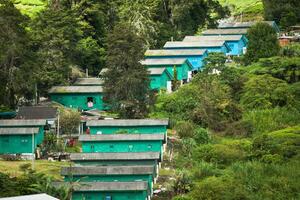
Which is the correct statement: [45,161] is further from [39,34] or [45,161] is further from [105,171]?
[39,34]

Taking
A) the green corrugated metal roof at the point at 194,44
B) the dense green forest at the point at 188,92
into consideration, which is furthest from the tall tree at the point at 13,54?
the green corrugated metal roof at the point at 194,44

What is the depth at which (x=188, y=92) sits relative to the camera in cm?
5969

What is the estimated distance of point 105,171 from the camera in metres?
40.7

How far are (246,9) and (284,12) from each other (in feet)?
59.0

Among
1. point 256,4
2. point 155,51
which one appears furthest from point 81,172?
point 256,4

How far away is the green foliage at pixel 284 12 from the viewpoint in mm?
82875

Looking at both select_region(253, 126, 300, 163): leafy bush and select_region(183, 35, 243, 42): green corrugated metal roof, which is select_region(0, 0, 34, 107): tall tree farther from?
select_region(183, 35, 243, 42): green corrugated metal roof

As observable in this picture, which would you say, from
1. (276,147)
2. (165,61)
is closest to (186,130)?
(276,147)

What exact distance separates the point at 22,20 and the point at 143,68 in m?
8.22

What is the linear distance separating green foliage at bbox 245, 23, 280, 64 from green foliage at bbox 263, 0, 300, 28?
49.6 ft

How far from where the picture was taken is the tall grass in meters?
53.3

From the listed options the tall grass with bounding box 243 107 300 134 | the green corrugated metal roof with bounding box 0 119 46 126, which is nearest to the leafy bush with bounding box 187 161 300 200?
the tall grass with bounding box 243 107 300 134

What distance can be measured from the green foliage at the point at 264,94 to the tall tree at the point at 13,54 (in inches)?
602

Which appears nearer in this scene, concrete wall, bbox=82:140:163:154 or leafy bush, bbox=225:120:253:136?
concrete wall, bbox=82:140:163:154
